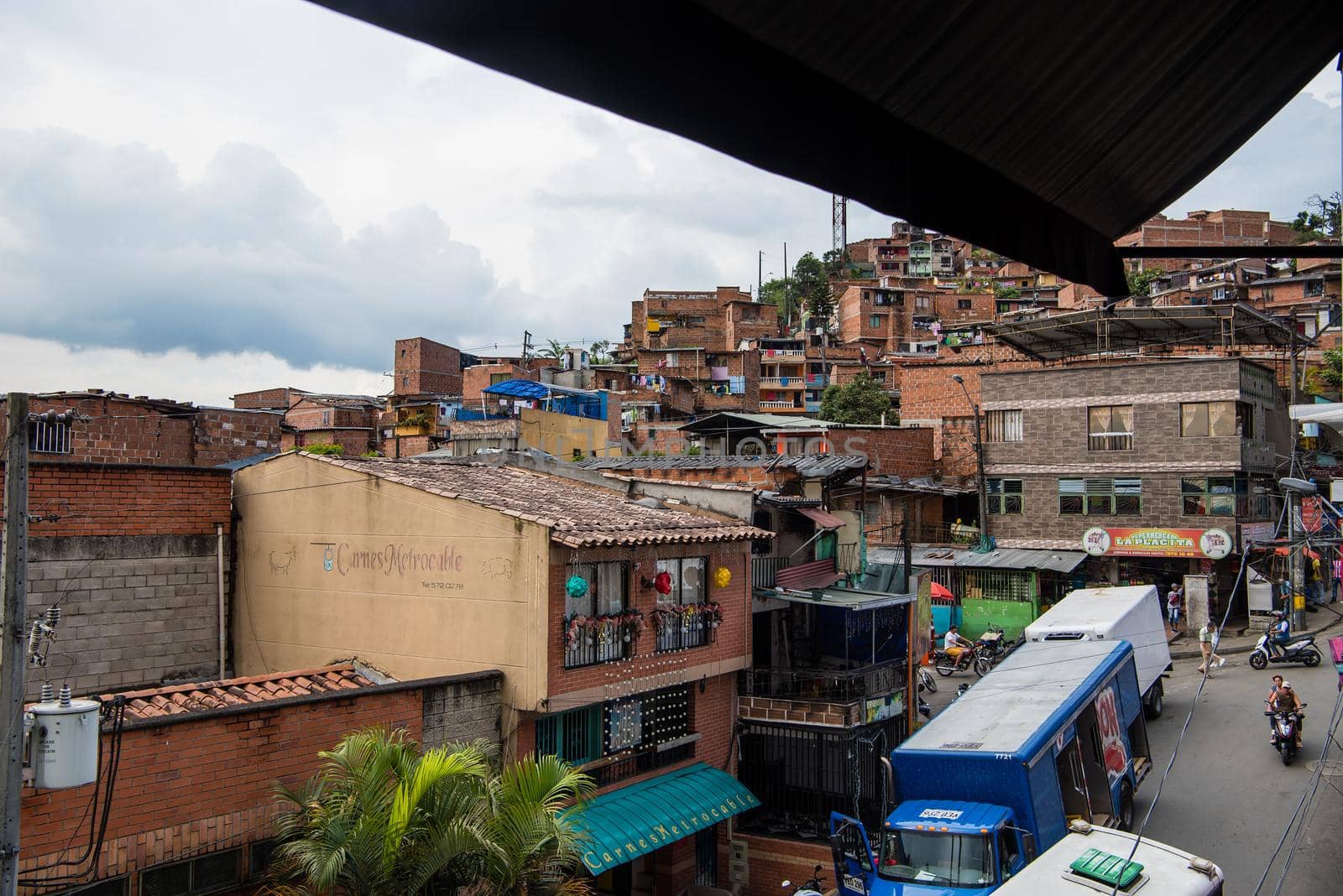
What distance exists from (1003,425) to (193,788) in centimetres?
3365

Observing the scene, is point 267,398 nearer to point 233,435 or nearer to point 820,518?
point 233,435

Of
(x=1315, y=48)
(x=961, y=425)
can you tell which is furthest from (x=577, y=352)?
(x=1315, y=48)

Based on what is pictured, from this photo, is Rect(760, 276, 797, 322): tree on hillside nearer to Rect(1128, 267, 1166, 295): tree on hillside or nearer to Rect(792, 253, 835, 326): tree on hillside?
Rect(792, 253, 835, 326): tree on hillside

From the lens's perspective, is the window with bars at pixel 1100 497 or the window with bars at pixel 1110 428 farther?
the window with bars at pixel 1110 428

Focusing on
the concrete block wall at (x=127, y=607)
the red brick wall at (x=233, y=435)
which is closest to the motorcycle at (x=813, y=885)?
the concrete block wall at (x=127, y=607)

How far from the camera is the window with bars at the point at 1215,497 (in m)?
33.8

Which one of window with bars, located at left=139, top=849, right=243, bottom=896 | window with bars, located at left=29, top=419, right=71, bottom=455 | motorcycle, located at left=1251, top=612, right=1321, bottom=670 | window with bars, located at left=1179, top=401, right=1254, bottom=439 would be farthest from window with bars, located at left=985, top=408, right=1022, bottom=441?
window with bars, located at left=139, top=849, right=243, bottom=896

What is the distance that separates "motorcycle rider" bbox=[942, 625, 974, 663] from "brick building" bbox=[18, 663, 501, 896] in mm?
21084

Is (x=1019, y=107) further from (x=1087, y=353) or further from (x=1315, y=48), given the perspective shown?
(x=1087, y=353)

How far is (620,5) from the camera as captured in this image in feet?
6.07

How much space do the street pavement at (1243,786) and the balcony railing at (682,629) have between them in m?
8.79

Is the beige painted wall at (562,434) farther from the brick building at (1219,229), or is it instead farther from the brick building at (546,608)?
the brick building at (1219,229)

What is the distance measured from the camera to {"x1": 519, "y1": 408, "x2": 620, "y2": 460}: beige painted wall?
3447 centimetres

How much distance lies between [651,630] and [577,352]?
44704mm
